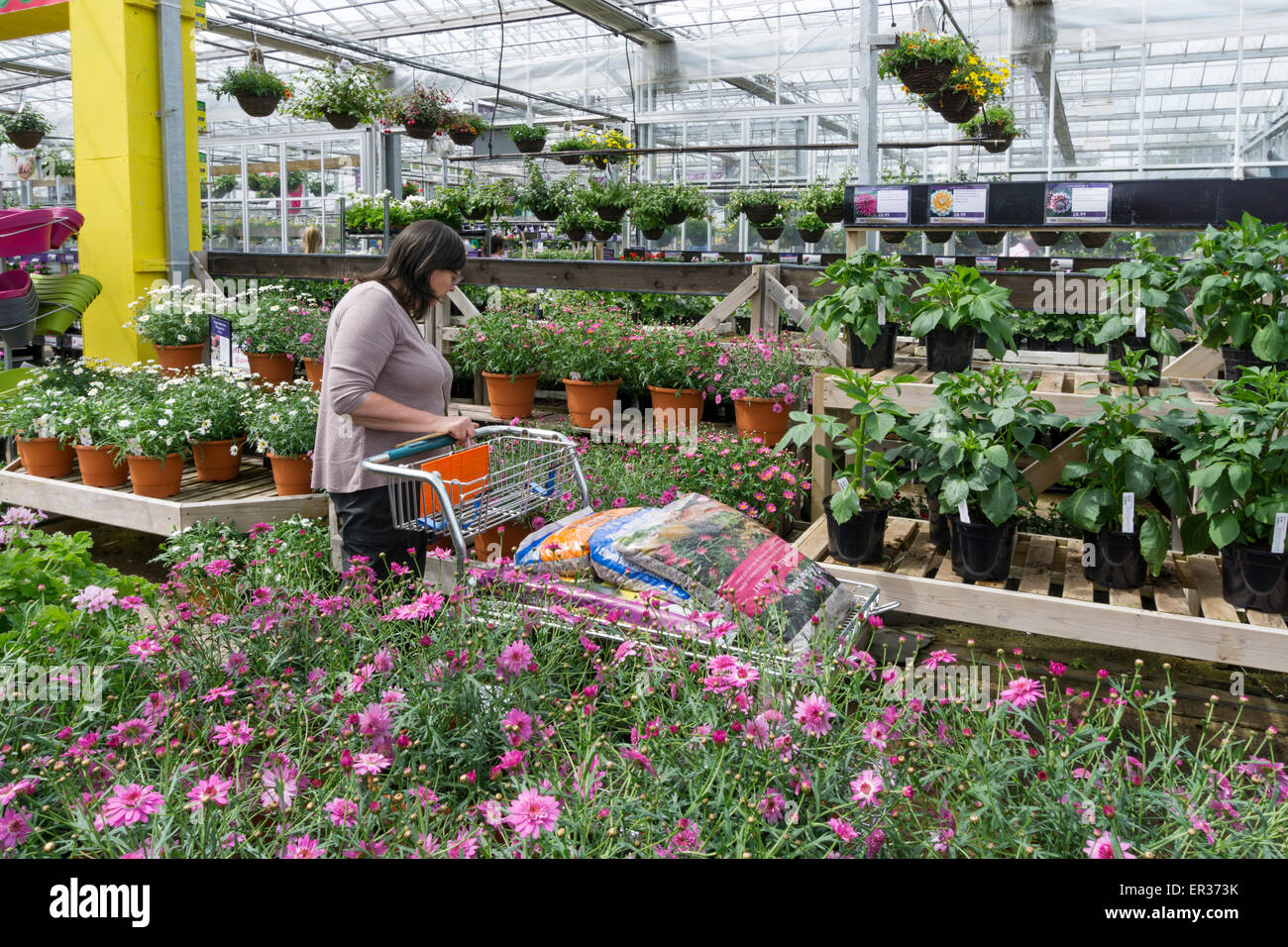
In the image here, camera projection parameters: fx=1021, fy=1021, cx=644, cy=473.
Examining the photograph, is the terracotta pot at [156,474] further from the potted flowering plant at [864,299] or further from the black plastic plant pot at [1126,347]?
the black plastic plant pot at [1126,347]

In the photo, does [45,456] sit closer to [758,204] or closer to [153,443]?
[153,443]

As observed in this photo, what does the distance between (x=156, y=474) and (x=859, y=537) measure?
294 cm

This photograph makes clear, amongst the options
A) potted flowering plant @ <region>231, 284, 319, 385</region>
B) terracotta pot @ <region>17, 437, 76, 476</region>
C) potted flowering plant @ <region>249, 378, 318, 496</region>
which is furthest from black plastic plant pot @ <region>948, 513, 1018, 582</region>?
terracotta pot @ <region>17, 437, 76, 476</region>

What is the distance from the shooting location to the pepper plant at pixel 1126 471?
9.11ft

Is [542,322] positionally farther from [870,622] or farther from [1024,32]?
[1024,32]

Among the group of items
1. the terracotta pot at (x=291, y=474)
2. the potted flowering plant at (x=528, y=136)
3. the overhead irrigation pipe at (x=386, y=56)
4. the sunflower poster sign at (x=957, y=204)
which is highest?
the overhead irrigation pipe at (x=386, y=56)

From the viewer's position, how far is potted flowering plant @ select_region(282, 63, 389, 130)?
24.1ft

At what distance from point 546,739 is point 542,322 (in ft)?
11.6

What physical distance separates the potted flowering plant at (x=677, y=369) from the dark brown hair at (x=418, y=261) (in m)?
1.85

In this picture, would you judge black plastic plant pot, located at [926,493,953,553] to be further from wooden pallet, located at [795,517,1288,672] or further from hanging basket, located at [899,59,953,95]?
hanging basket, located at [899,59,953,95]

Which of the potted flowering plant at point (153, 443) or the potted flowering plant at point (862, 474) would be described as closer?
the potted flowering plant at point (862, 474)

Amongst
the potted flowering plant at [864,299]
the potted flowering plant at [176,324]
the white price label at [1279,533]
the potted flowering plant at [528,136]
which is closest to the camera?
the white price label at [1279,533]

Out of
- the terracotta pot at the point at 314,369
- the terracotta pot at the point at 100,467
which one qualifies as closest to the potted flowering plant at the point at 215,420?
the terracotta pot at the point at 100,467
